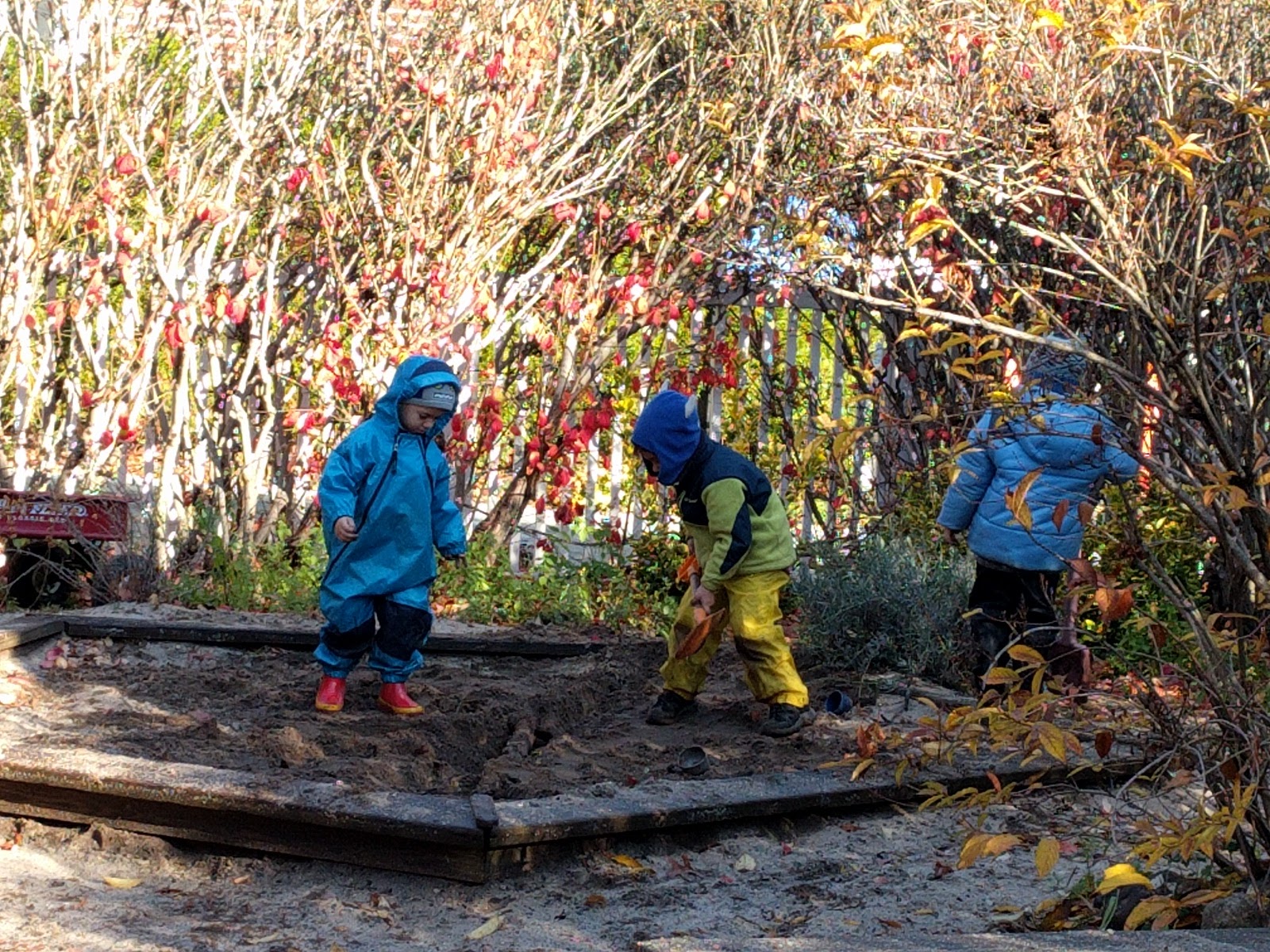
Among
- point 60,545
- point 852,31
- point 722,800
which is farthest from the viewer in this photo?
point 60,545

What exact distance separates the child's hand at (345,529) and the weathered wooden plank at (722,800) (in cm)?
130

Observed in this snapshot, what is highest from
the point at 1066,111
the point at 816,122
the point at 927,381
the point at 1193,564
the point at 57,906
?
the point at 816,122

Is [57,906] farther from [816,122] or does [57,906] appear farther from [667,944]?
[816,122]

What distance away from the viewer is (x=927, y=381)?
7.97 metres

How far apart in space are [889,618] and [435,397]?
6.47 ft

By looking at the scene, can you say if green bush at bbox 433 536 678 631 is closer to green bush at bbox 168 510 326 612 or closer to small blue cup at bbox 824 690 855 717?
green bush at bbox 168 510 326 612

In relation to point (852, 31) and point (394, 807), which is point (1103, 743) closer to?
point (852, 31)

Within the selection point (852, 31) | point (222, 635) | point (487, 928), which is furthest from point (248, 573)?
point (852, 31)

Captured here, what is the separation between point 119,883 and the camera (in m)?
4.01

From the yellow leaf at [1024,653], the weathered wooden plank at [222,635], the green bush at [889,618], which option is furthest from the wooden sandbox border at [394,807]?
the weathered wooden plank at [222,635]

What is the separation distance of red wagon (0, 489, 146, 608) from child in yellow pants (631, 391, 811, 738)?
3.17 meters

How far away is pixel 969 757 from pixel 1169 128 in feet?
7.74

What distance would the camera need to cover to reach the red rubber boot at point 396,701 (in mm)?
5391

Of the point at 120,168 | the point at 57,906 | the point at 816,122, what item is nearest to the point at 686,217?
the point at 816,122
